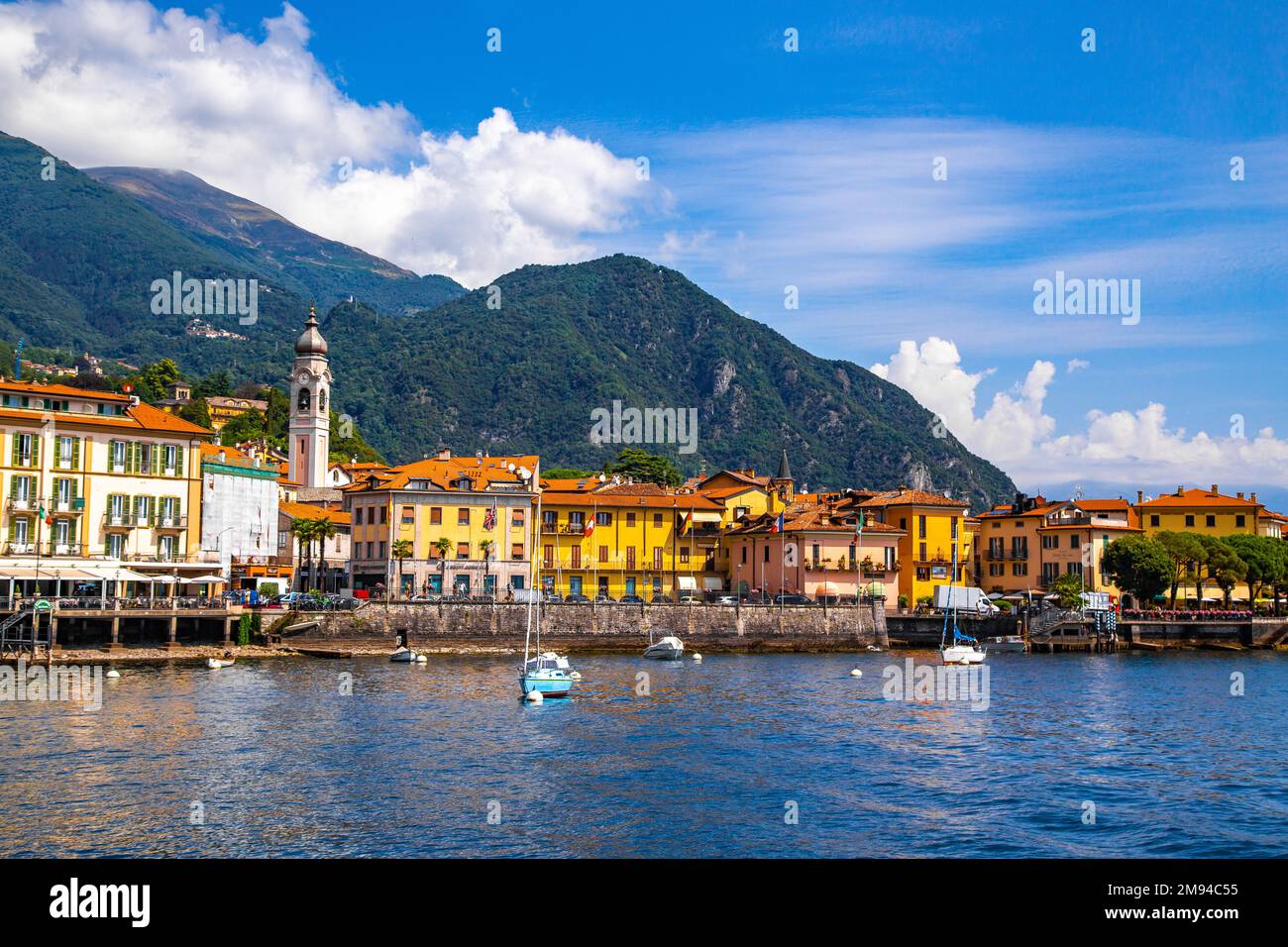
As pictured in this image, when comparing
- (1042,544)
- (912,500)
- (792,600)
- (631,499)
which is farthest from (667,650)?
(1042,544)

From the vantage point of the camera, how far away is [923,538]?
109 metres

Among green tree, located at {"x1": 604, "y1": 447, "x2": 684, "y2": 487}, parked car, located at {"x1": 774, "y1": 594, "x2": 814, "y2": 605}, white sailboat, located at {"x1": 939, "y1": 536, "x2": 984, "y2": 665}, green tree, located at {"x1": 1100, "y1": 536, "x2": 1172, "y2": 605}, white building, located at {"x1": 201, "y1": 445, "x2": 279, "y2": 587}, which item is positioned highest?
green tree, located at {"x1": 604, "y1": 447, "x2": 684, "y2": 487}

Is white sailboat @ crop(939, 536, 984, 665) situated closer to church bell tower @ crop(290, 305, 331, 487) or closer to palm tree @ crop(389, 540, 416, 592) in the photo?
palm tree @ crop(389, 540, 416, 592)

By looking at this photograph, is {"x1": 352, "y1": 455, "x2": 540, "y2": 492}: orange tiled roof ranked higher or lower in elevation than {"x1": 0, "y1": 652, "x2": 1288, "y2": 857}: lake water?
higher

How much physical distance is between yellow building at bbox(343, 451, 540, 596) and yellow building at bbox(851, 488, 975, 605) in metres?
33.7

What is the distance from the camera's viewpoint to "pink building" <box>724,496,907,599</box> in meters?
106

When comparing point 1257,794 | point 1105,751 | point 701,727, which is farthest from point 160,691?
point 1257,794

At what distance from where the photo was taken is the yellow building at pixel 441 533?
97.6m

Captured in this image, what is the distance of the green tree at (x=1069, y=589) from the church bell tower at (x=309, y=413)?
8332cm

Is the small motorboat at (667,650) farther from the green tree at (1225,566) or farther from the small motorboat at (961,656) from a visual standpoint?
the green tree at (1225,566)

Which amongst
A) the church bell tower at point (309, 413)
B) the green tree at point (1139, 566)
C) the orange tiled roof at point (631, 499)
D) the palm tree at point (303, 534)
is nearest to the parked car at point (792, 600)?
the orange tiled roof at point (631, 499)

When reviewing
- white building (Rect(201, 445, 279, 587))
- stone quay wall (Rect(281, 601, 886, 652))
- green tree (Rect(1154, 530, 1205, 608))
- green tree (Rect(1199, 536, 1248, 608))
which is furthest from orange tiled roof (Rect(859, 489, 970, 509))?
white building (Rect(201, 445, 279, 587))

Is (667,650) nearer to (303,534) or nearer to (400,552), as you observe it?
(400,552)

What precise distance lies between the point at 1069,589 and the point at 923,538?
14260 millimetres
